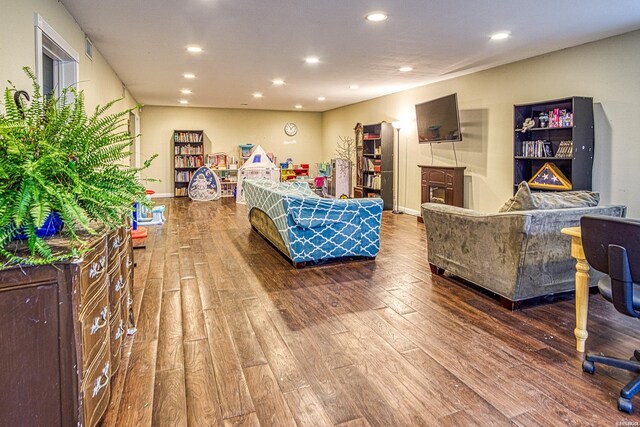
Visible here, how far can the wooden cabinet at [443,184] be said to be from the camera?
20.9 ft

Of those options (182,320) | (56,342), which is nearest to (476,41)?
(182,320)

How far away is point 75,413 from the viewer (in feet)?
4.73

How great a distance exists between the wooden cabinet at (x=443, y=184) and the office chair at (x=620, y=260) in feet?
13.9

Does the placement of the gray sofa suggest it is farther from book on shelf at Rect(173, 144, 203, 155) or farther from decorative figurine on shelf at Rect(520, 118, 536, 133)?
book on shelf at Rect(173, 144, 203, 155)

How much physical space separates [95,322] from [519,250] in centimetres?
268

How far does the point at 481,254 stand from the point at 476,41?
254 cm

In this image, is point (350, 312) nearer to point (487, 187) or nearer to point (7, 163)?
point (7, 163)

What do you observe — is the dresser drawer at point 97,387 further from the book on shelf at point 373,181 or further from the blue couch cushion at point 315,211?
the book on shelf at point 373,181

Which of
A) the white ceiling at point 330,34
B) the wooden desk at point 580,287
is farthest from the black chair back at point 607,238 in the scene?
the white ceiling at point 330,34

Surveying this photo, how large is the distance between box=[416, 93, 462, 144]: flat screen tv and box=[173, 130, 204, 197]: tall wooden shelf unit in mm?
6315

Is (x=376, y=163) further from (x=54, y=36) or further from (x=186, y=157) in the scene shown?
(x=54, y=36)

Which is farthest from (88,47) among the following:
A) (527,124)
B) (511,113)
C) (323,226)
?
(511,113)

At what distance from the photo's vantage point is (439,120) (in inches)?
253

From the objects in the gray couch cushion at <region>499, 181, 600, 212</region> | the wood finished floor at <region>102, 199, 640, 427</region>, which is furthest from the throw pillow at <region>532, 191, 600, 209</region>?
the wood finished floor at <region>102, 199, 640, 427</region>
